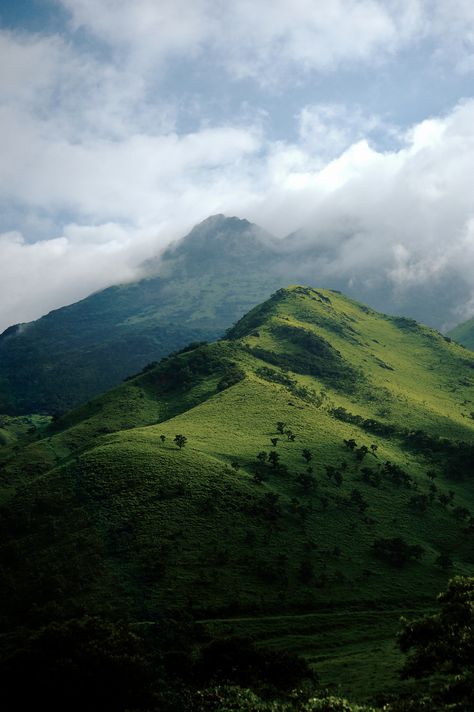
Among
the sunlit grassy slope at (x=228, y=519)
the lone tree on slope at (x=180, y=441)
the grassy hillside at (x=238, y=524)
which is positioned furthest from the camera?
the lone tree on slope at (x=180, y=441)

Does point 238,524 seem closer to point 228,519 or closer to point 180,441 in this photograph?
point 228,519

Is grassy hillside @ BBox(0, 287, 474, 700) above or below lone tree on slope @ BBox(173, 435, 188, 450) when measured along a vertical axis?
below

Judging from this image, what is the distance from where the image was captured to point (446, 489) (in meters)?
149

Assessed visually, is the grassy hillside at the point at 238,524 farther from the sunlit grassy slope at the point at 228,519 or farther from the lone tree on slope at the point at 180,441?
the lone tree on slope at the point at 180,441

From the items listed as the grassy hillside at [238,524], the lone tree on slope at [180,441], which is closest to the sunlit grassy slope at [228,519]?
Answer: the grassy hillside at [238,524]

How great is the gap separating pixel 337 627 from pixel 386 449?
9150 cm

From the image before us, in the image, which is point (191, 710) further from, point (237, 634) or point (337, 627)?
point (337, 627)

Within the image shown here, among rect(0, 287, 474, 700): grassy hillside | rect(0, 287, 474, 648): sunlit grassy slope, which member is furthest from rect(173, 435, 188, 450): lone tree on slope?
rect(0, 287, 474, 648): sunlit grassy slope

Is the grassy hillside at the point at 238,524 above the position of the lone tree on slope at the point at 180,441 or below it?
below

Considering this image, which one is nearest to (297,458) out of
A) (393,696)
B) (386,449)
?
(386,449)

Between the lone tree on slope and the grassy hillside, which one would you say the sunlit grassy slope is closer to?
the grassy hillside

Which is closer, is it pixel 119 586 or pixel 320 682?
pixel 320 682

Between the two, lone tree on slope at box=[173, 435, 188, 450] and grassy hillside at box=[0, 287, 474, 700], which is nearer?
grassy hillside at box=[0, 287, 474, 700]

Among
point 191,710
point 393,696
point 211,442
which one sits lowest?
point 393,696
